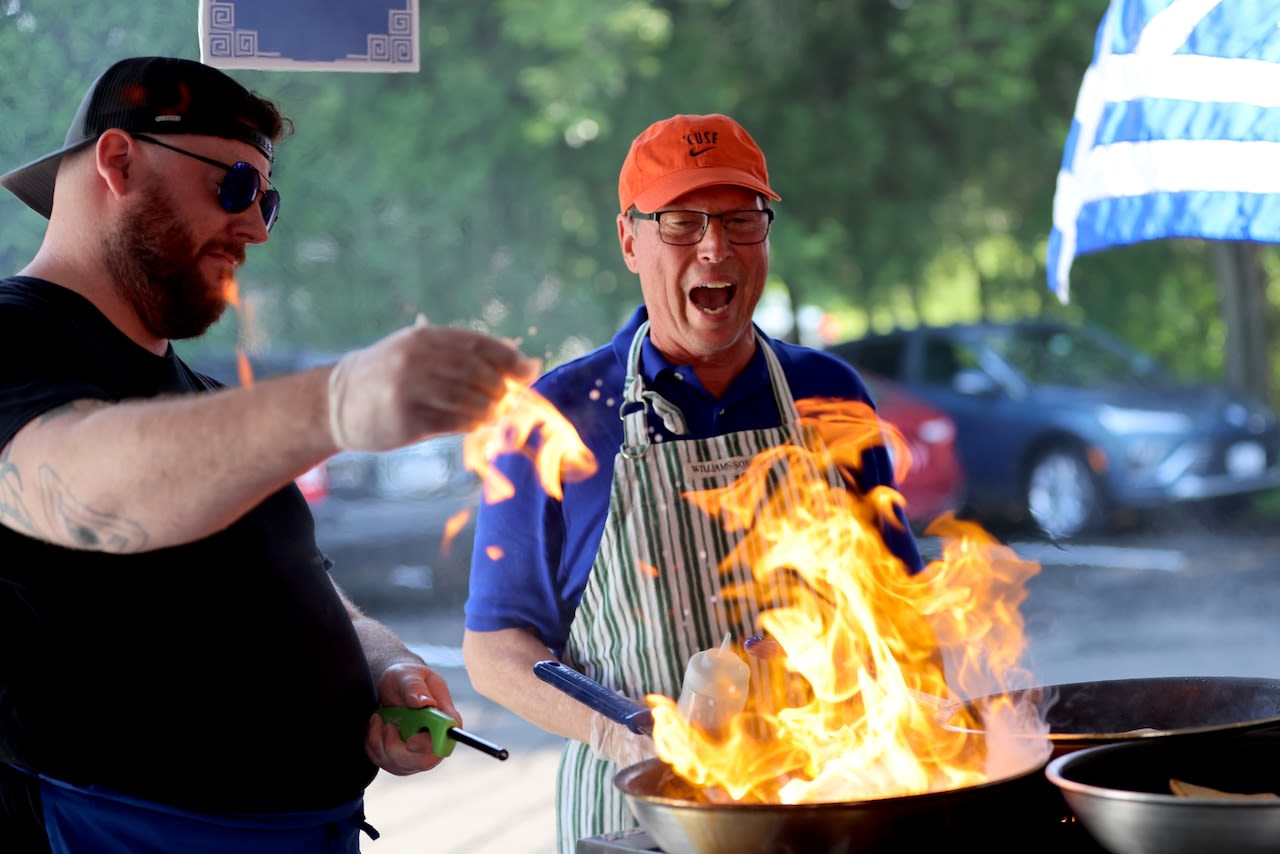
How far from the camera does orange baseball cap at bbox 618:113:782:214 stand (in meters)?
2.62

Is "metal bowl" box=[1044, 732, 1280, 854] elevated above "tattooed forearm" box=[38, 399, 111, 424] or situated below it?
below

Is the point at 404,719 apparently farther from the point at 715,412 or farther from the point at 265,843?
the point at 715,412

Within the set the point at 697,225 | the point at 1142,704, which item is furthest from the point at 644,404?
the point at 1142,704

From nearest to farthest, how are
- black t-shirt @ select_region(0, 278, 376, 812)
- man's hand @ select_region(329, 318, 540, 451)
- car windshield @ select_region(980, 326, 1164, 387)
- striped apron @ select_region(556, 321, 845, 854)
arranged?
1. man's hand @ select_region(329, 318, 540, 451)
2. black t-shirt @ select_region(0, 278, 376, 812)
3. striped apron @ select_region(556, 321, 845, 854)
4. car windshield @ select_region(980, 326, 1164, 387)

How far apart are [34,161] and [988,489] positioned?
344 inches

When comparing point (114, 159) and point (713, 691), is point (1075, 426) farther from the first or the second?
point (114, 159)

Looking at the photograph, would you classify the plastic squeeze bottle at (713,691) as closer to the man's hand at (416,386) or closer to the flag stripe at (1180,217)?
the man's hand at (416,386)

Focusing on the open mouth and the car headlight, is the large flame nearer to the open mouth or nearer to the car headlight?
the open mouth

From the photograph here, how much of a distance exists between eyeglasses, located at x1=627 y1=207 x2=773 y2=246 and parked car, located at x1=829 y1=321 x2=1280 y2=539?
744cm

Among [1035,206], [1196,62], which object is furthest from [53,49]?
[1035,206]

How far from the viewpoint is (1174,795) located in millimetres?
1735

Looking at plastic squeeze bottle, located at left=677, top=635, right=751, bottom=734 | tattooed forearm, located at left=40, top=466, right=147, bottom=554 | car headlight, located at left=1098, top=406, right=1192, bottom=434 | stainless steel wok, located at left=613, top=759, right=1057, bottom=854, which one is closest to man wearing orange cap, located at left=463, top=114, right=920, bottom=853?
plastic squeeze bottle, located at left=677, top=635, right=751, bottom=734

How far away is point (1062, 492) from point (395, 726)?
27.5 ft

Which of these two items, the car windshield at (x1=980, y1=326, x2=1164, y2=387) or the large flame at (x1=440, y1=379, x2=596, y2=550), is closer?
the large flame at (x1=440, y1=379, x2=596, y2=550)
